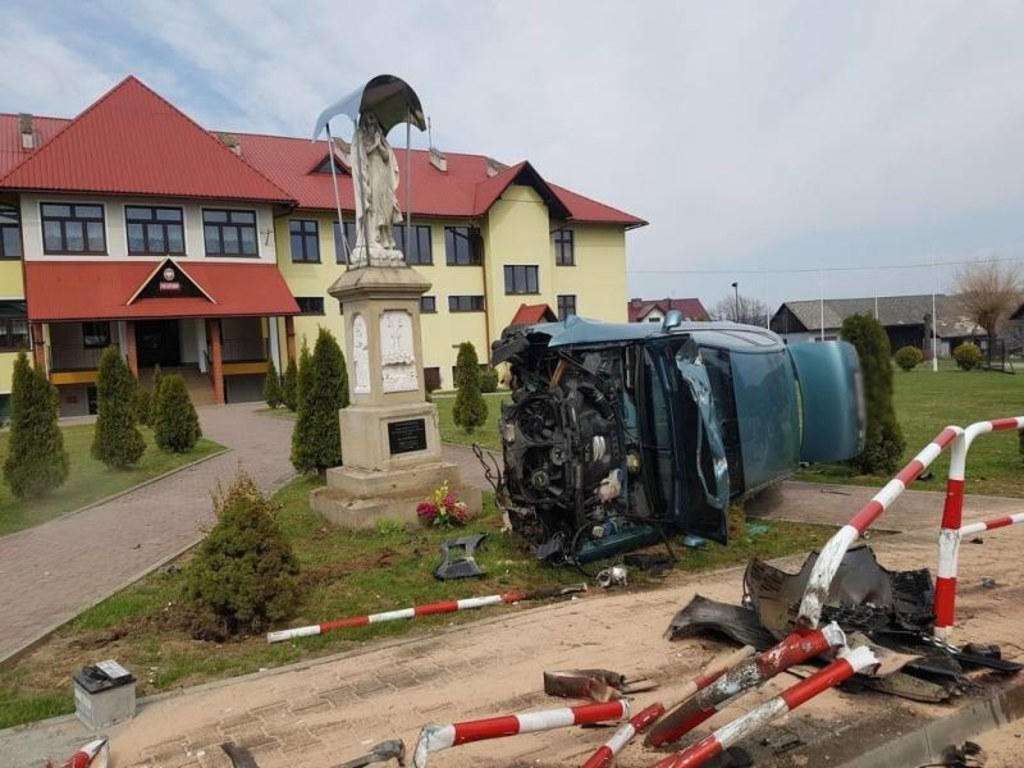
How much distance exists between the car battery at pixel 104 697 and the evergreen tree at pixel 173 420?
13.2 metres

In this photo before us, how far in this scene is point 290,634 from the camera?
5.16 meters

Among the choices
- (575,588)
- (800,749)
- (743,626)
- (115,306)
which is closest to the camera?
(800,749)

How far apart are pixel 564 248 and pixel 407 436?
3172 centimetres

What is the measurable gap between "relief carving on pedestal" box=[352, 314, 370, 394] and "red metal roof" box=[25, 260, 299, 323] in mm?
20963

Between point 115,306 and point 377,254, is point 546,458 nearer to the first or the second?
point 377,254

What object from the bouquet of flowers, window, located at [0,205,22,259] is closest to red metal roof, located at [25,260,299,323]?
window, located at [0,205,22,259]

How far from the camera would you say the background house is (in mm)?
34584

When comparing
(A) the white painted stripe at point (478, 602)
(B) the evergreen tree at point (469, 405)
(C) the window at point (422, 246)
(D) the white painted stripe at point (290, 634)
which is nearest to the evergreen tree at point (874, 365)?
(A) the white painted stripe at point (478, 602)

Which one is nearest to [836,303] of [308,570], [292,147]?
[292,147]

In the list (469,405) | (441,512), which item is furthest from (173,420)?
(441,512)

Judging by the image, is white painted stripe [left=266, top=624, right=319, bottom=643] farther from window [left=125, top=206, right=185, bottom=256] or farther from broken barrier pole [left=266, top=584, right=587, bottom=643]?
window [left=125, top=206, right=185, bottom=256]

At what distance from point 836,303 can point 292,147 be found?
28153mm

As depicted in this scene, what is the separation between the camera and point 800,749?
10.8 feet

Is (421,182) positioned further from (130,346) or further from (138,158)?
(130,346)
